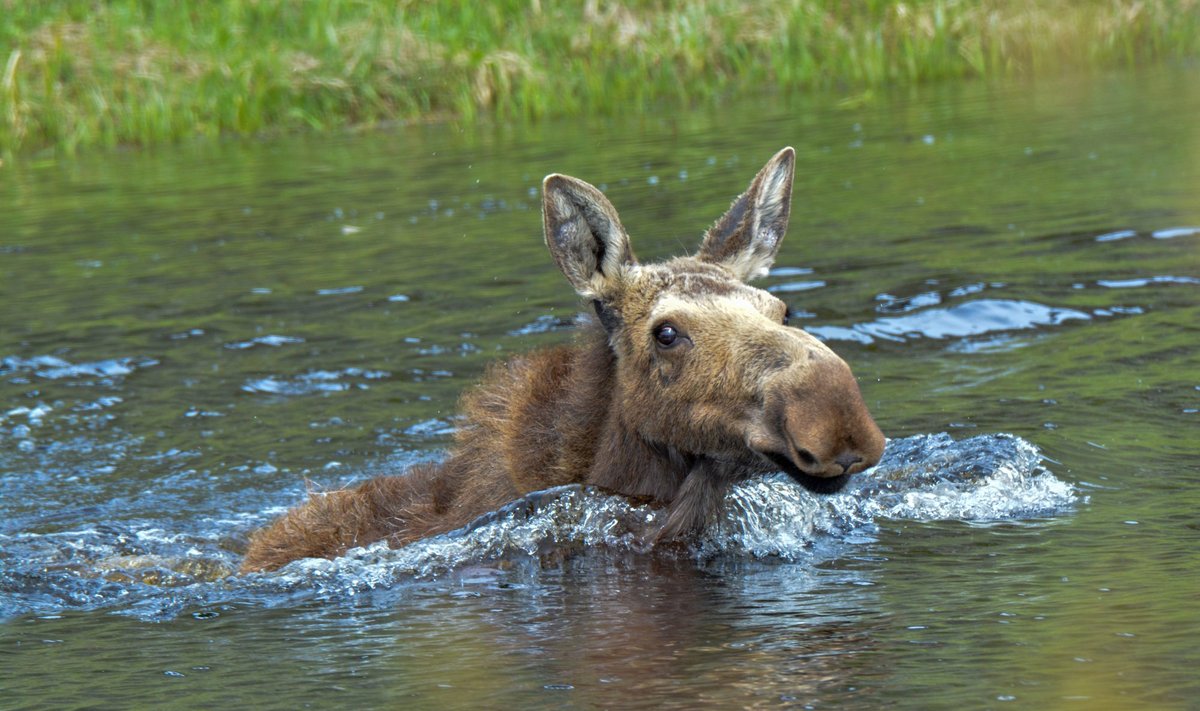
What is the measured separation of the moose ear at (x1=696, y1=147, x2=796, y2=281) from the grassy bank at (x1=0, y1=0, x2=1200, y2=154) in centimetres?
1798

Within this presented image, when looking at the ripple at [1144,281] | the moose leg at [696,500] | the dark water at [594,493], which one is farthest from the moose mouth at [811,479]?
the ripple at [1144,281]

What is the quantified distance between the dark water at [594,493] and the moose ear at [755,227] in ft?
3.19

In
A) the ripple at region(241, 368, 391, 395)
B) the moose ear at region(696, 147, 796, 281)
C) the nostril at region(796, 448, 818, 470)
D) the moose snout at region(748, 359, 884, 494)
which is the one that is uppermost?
the moose ear at region(696, 147, 796, 281)

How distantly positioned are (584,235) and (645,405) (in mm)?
784

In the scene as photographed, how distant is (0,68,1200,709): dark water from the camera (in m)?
5.35

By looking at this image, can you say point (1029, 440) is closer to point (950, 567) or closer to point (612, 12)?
point (950, 567)

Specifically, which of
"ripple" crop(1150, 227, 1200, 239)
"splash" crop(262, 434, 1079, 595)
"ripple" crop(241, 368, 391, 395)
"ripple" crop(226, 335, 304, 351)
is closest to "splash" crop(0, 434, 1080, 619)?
"splash" crop(262, 434, 1079, 595)

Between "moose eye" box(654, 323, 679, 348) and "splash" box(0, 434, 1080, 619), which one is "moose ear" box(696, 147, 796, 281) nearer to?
"moose eye" box(654, 323, 679, 348)

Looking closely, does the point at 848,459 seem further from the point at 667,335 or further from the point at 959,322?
the point at 959,322

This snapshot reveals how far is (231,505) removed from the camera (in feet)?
30.9

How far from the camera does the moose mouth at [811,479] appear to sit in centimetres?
551

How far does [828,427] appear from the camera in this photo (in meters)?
5.32

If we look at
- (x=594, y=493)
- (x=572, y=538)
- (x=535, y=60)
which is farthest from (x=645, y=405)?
(x=535, y=60)

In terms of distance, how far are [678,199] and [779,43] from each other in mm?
10254
